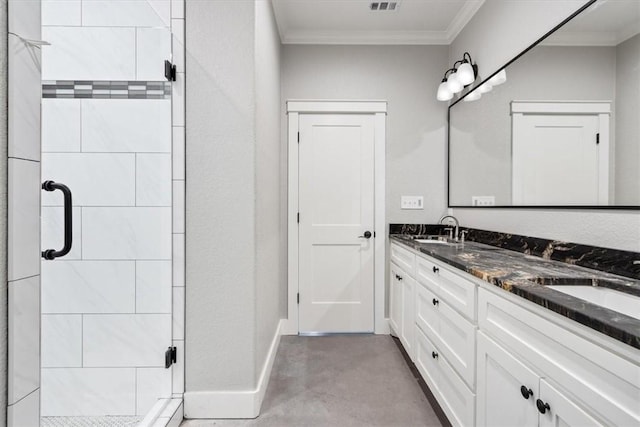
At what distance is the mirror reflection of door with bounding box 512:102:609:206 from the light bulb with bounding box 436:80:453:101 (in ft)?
2.45

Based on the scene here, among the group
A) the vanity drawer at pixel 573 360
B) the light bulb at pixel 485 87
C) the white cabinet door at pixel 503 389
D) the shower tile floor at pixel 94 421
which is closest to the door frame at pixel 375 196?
the light bulb at pixel 485 87

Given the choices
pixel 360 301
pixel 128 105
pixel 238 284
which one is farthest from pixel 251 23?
pixel 360 301

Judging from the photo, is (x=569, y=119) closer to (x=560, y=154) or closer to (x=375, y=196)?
(x=560, y=154)

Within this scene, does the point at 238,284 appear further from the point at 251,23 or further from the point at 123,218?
the point at 251,23

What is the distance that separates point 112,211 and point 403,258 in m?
1.93

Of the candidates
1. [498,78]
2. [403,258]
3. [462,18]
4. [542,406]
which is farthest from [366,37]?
[542,406]

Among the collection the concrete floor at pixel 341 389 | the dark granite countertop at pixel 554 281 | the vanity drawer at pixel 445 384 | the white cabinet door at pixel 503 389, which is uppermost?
the dark granite countertop at pixel 554 281

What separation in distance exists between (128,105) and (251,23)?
0.77 metres

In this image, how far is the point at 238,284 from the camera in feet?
5.25

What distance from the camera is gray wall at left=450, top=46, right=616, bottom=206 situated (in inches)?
54.8

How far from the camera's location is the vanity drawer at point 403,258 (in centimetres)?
211

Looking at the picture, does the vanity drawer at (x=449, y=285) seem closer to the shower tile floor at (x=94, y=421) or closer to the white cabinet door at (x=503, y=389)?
the white cabinet door at (x=503, y=389)

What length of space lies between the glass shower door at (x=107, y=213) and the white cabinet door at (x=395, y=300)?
1.68 m

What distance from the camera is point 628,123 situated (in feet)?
3.96
